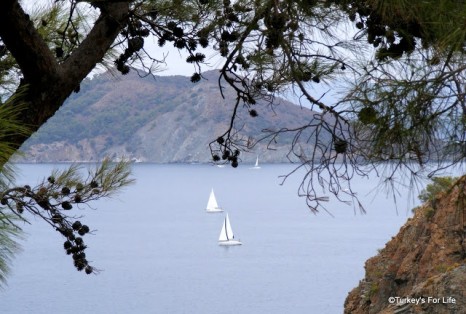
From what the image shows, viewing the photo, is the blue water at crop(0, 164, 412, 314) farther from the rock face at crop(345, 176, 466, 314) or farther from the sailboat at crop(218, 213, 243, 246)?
the rock face at crop(345, 176, 466, 314)

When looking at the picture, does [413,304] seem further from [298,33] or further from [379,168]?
[298,33]

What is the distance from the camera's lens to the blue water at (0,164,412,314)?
1177 inches

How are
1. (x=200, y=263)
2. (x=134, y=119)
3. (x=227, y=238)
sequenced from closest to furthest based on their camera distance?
(x=200, y=263) < (x=227, y=238) < (x=134, y=119)

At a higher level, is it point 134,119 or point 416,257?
point 134,119

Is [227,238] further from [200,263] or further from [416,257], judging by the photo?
[416,257]

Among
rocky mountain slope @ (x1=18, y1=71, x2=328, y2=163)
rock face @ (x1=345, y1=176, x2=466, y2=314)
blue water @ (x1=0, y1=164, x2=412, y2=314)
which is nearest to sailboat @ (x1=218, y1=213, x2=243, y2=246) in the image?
blue water @ (x1=0, y1=164, x2=412, y2=314)

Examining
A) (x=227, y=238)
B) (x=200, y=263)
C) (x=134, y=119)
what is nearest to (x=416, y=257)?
(x=200, y=263)

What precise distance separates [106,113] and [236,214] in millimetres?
24585

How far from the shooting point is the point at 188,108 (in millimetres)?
79562

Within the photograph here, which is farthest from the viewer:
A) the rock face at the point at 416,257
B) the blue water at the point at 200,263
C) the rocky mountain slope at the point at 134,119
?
Answer: the rocky mountain slope at the point at 134,119

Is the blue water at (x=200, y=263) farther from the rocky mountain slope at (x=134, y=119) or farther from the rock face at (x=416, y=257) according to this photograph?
the rock face at (x=416, y=257)

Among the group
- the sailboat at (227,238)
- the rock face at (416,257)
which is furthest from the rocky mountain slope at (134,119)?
the rock face at (416,257)

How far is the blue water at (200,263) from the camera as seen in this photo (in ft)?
98.1

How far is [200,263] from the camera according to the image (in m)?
37.0
